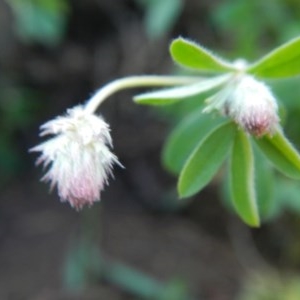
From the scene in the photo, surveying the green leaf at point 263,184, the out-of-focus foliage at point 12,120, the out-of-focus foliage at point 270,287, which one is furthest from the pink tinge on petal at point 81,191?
the out-of-focus foliage at point 12,120

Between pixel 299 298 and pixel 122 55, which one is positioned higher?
pixel 122 55

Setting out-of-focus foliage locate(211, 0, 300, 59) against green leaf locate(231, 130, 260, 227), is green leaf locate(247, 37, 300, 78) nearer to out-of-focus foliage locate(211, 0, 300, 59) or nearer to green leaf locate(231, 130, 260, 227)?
green leaf locate(231, 130, 260, 227)

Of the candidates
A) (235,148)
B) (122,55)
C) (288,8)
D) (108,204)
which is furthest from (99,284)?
(235,148)

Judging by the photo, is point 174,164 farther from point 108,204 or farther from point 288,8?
point 108,204

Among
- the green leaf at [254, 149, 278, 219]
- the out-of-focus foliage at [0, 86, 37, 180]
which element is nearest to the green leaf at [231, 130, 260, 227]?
the green leaf at [254, 149, 278, 219]

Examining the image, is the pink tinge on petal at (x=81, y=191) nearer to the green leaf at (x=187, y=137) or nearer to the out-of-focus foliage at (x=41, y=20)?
the green leaf at (x=187, y=137)

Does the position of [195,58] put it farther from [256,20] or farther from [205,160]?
[256,20]
